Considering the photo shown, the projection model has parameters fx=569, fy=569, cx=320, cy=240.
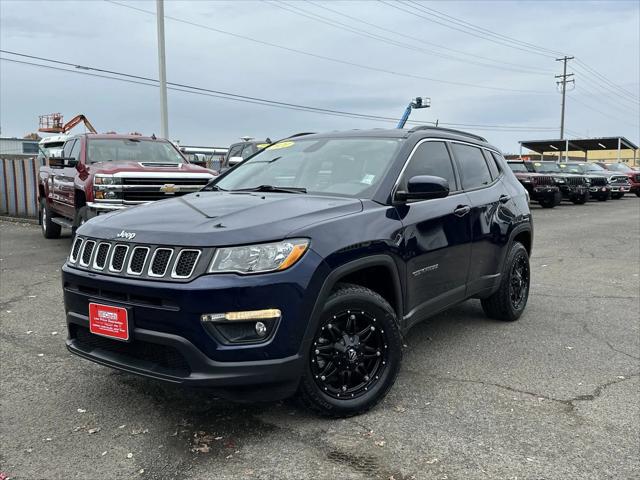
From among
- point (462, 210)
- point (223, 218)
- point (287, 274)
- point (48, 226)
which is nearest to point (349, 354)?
point (287, 274)

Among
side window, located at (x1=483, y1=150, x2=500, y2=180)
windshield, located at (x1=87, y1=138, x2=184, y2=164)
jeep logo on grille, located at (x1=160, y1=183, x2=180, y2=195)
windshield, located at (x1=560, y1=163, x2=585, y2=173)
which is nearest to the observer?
side window, located at (x1=483, y1=150, x2=500, y2=180)

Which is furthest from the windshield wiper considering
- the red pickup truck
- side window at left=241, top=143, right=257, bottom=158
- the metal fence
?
the metal fence

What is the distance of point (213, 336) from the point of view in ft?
9.37

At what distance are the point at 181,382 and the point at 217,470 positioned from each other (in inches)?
18.4

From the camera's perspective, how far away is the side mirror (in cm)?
373

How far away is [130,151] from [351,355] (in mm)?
7525

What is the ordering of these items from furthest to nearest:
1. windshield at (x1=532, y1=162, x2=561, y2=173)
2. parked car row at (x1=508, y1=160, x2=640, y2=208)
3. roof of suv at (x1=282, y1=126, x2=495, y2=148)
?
windshield at (x1=532, y1=162, x2=561, y2=173) → parked car row at (x1=508, y1=160, x2=640, y2=208) → roof of suv at (x1=282, y1=126, x2=495, y2=148)

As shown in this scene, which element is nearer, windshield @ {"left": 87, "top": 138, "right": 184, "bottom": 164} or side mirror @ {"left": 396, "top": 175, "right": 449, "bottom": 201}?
side mirror @ {"left": 396, "top": 175, "right": 449, "bottom": 201}

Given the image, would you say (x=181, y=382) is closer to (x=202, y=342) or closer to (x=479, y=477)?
(x=202, y=342)

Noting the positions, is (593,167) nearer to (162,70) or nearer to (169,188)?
(162,70)

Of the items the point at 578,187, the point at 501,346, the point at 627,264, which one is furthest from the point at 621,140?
the point at 501,346

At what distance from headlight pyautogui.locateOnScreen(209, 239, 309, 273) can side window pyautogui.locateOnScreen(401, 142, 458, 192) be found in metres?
1.29

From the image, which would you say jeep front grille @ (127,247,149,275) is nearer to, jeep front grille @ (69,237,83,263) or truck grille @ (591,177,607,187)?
jeep front grille @ (69,237,83,263)

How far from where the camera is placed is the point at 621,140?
154 feet
